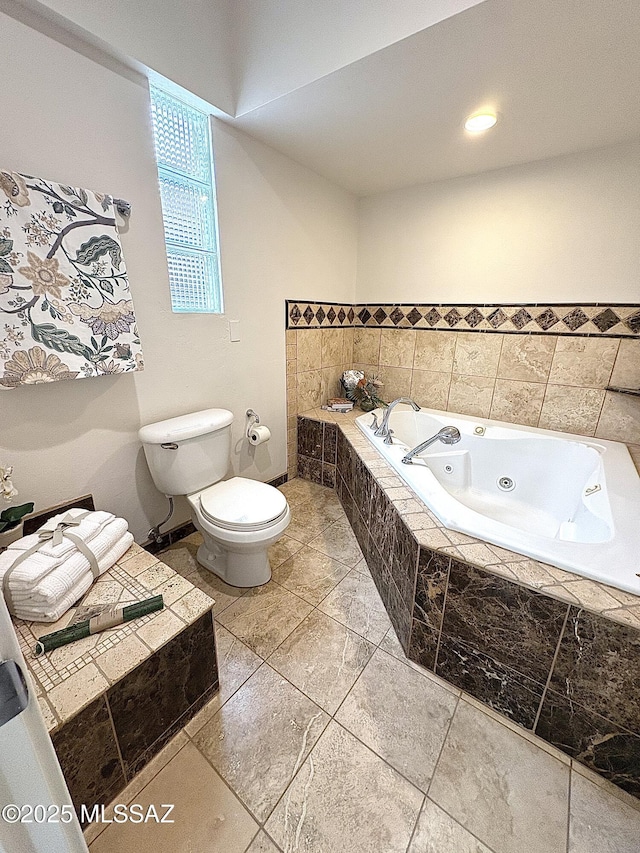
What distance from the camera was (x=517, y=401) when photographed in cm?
239

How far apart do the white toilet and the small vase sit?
512mm

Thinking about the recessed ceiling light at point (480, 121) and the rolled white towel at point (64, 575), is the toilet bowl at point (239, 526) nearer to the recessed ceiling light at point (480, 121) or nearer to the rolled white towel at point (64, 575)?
the rolled white towel at point (64, 575)

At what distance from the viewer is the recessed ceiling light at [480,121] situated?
162 centimetres

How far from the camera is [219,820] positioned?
944mm

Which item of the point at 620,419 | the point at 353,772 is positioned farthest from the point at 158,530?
the point at 620,419

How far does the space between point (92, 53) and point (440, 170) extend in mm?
1846

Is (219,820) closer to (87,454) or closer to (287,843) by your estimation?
(287,843)

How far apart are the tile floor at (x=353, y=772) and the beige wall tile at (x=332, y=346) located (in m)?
1.91

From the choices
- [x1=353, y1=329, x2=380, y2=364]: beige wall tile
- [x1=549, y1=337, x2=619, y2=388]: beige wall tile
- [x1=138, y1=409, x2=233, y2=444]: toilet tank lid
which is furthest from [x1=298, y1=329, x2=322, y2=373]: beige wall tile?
[x1=549, y1=337, x2=619, y2=388]: beige wall tile

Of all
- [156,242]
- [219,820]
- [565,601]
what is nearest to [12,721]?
[219,820]

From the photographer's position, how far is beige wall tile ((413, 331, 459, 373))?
2.57 metres

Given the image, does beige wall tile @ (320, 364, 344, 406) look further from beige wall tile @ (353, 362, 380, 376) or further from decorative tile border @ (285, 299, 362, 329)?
decorative tile border @ (285, 299, 362, 329)

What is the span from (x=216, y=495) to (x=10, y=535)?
746 mm

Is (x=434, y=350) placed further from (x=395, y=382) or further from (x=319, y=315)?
(x=319, y=315)
